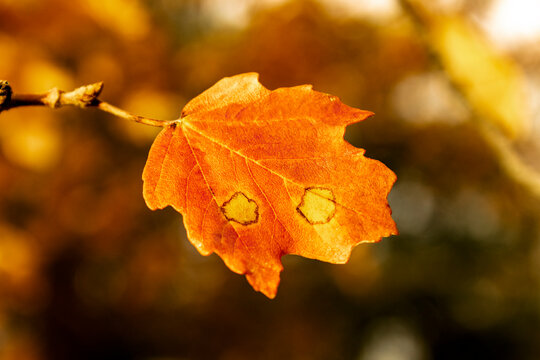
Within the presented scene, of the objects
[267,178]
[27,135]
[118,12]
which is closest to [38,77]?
[27,135]

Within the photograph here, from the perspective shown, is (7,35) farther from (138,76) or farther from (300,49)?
(300,49)

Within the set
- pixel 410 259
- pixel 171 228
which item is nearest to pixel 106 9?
pixel 171 228

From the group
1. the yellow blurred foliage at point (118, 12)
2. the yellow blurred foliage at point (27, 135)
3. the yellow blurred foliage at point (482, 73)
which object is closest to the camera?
the yellow blurred foliage at point (482, 73)

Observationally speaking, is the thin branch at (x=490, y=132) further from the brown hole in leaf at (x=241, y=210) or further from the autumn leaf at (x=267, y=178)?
the brown hole in leaf at (x=241, y=210)

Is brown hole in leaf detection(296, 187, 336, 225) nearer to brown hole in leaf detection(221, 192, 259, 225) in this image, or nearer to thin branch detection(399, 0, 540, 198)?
brown hole in leaf detection(221, 192, 259, 225)

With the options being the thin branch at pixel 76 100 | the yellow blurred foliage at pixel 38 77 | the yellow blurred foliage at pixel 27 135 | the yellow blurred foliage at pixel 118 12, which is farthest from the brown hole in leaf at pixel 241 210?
the yellow blurred foliage at pixel 118 12

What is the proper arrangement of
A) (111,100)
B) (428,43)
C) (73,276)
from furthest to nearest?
(73,276) < (111,100) < (428,43)

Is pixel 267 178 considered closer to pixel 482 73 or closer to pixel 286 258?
pixel 482 73
